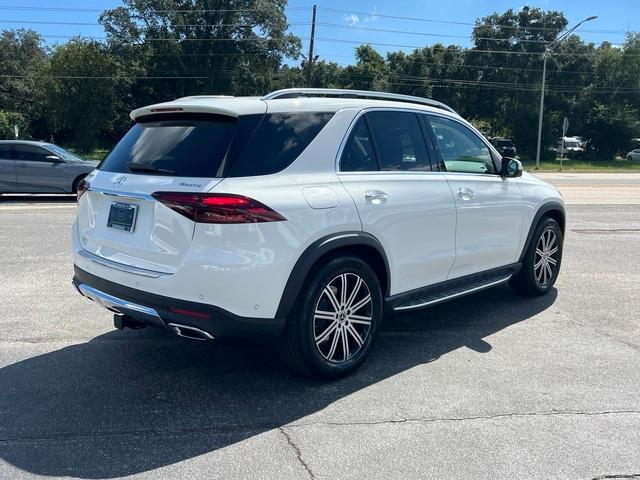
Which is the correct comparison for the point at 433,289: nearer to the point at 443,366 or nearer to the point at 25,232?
the point at 443,366

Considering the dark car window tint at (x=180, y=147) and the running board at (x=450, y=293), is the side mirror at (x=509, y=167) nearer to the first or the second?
the running board at (x=450, y=293)

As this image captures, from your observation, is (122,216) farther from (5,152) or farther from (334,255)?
(5,152)

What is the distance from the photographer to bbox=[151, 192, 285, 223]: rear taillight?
346cm

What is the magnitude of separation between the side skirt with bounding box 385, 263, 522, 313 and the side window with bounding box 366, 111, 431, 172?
977mm

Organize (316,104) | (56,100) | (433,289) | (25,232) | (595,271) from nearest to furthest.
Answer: (316,104)
(433,289)
(595,271)
(25,232)
(56,100)

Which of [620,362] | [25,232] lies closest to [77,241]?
[620,362]

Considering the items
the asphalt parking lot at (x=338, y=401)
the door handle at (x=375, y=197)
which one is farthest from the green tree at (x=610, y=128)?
the door handle at (x=375, y=197)

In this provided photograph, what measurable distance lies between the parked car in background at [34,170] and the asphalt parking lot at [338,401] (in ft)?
31.6

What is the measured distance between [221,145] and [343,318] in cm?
144

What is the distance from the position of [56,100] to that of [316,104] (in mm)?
46602

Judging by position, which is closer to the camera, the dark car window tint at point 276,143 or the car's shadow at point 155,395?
the car's shadow at point 155,395

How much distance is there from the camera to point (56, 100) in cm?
4519

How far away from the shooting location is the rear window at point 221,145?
3.66 m

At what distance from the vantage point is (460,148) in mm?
5375
